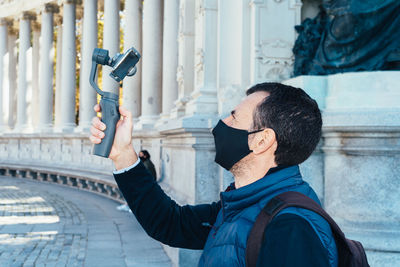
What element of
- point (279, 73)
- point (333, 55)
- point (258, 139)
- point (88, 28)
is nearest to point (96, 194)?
point (88, 28)

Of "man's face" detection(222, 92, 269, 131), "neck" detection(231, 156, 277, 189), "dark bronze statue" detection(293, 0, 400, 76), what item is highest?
"dark bronze statue" detection(293, 0, 400, 76)

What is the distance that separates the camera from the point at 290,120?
260cm

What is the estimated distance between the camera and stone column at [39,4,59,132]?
3353cm

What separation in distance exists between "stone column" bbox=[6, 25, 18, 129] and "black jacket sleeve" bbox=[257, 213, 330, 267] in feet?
137

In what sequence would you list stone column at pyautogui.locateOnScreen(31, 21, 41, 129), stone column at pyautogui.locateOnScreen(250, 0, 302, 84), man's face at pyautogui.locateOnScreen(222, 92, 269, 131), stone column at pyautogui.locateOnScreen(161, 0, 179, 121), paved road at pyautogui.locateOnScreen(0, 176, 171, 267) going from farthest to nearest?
1. stone column at pyautogui.locateOnScreen(31, 21, 41, 129)
2. stone column at pyautogui.locateOnScreen(161, 0, 179, 121)
3. stone column at pyautogui.locateOnScreen(250, 0, 302, 84)
4. paved road at pyautogui.locateOnScreen(0, 176, 171, 267)
5. man's face at pyautogui.locateOnScreen(222, 92, 269, 131)

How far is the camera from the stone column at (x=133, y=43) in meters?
23.5

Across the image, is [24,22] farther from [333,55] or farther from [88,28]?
[333,55]

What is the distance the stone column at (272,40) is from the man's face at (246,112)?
6844 millimetres

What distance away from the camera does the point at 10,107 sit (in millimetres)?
40906

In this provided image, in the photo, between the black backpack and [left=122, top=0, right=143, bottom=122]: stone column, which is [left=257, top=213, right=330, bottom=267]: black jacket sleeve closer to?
the black backpack

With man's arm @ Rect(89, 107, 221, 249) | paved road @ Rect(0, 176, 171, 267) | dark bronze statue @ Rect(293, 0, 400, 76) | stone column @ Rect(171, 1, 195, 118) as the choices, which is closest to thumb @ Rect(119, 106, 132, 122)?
man's arm @ Rect(89, 107, 221, 249)

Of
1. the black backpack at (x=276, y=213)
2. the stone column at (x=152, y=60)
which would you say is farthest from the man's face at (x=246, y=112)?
the stone column at (x=152, y=60)

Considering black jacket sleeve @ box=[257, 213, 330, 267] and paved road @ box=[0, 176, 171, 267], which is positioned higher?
black jacket sleeve @ box=[257, 213, 330, 267]

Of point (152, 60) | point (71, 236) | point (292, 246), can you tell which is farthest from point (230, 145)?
point (152, 60)
